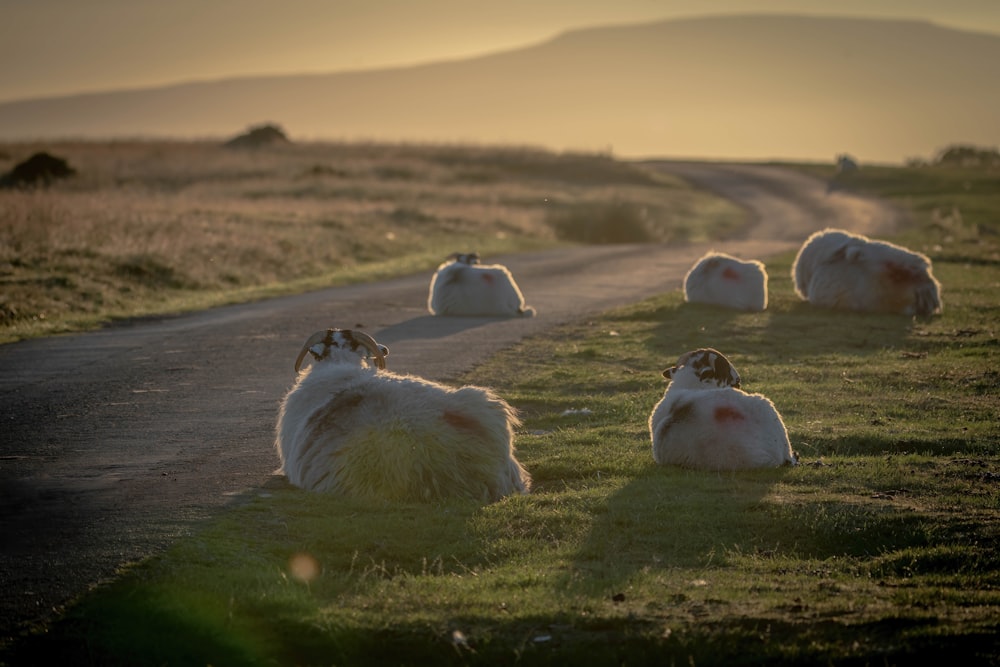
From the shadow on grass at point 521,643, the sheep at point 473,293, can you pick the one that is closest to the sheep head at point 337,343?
the shadow on grass at point 521,643

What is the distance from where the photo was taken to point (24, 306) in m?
20.0

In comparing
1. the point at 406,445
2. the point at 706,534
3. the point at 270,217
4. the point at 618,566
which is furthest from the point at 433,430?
the point at 270,217

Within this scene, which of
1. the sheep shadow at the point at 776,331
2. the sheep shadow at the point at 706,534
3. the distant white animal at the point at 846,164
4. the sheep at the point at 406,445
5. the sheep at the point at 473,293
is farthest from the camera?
the distant white animal at the point at 846,164

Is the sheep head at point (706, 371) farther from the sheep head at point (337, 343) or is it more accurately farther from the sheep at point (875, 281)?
the sheep at point (875, 281)

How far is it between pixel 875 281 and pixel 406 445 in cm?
1261

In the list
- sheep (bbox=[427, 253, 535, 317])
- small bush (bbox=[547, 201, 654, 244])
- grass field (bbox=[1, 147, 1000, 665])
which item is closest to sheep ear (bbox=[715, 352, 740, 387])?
grass field (bbox=[1, 147, 1000, 665])

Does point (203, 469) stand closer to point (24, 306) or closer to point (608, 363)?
point (608, 363)

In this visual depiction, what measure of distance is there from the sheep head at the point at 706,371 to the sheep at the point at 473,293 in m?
9.78

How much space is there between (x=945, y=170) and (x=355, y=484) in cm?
6336

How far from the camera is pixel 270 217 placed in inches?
1421

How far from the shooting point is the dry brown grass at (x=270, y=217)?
2306cm

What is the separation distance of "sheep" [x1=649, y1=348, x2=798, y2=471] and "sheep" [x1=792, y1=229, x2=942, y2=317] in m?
10.2

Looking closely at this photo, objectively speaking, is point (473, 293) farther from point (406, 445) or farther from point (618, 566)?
point (618, 566)

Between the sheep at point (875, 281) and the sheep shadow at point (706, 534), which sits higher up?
the sheep at point (875, 281)
